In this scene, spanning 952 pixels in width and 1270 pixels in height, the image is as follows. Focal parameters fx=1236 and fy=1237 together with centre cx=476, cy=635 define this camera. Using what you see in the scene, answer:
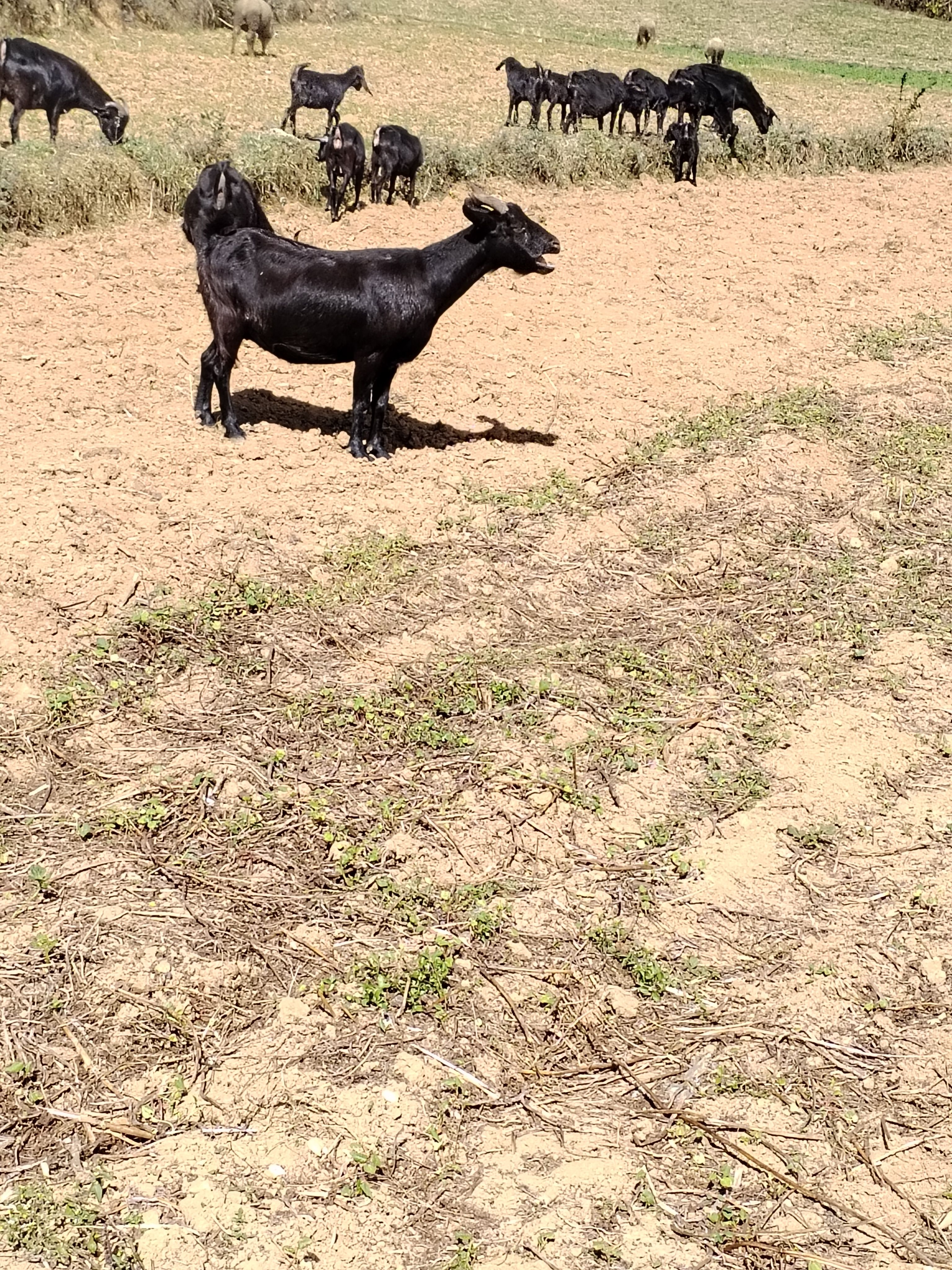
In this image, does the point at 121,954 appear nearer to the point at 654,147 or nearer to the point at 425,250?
the point at 425,250

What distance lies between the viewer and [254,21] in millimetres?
23359

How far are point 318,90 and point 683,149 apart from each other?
15.9 feet

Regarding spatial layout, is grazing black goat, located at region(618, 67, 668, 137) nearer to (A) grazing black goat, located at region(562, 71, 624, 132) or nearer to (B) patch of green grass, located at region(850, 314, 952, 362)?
(A) grazing black goat, located at region(562, 71, 624, 132)

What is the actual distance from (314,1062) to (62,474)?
434cm

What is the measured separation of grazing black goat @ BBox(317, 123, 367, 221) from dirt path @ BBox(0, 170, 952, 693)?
0.33 metres

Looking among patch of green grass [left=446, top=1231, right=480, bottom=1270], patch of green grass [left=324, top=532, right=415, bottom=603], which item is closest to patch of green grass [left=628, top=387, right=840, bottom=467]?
patch of green grass [left=324, top=532, right=415, bottom=603]

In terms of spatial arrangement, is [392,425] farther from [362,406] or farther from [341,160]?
[341,160]

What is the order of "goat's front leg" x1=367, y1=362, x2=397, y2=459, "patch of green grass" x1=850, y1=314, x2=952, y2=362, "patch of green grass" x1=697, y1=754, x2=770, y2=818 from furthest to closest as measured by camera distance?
1. "patch of green grass" x1=850, y1=314, x2=952, y2=362
2. "goat's front leg" x1=367, y1=362, x2=397, y2=459
3. "patch of green grass" x1=697, y1=754, x2=770, y2=818

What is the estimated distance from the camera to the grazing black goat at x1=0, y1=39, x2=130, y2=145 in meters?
14.7

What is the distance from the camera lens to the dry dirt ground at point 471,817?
3689 millimetres

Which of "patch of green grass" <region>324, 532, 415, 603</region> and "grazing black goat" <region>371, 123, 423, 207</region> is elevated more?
"grazing black goat" <region>371, 123, 423, 207</region>

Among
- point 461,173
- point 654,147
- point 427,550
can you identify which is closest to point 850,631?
point 427,550

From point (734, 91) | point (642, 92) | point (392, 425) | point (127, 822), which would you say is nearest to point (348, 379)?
point (392, 425)

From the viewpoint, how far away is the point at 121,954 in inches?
170
